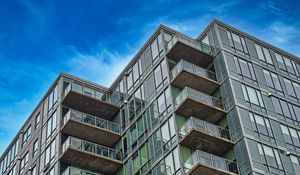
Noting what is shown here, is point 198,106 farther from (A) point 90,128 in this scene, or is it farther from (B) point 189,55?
(A) point 90,128

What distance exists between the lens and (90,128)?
48781 millimetres

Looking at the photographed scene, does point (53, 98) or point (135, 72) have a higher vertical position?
point (135, 72)

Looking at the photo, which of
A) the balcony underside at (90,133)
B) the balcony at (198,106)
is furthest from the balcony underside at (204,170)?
the balcony underside at (90,133)

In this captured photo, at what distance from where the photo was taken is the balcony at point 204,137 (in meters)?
41.2

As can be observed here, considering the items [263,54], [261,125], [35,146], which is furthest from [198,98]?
[35,146]

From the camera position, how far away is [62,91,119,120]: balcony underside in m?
50.9

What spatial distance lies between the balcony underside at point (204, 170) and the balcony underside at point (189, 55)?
11718mm

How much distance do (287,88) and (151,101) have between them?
11.8 meters

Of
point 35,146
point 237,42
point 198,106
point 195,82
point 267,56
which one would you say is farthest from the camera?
point 35,146

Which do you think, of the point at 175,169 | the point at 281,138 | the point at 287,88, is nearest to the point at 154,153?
the point at 175,169

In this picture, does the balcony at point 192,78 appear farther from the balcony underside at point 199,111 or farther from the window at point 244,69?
the balcony underside at point 199,111

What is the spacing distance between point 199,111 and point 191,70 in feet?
12.4

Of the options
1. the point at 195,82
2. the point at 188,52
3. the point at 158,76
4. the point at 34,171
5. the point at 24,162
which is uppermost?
the point at 188,52

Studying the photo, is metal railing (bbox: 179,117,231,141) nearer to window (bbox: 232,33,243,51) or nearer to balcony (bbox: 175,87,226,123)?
balcony (bbox: 175,87,226,123)
